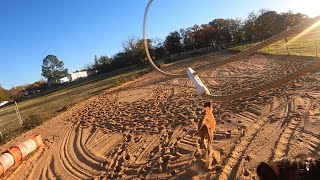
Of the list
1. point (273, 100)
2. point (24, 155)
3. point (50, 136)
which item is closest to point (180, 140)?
point (273, 100)

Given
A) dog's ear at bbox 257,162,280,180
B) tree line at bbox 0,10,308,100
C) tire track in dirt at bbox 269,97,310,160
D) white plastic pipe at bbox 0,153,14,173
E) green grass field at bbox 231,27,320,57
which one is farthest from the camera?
tree line at bbox 0,10,308,100

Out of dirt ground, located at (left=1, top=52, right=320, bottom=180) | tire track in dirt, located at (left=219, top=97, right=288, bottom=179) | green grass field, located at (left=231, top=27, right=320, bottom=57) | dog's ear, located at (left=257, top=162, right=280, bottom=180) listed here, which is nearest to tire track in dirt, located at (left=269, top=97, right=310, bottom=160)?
dirt ground, located at (left=1, top=52, right=320, bottom=180)

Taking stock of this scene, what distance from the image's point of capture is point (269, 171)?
1.96m

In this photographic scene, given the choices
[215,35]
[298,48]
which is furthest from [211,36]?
[298,48]

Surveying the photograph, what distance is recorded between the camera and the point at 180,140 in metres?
9.05

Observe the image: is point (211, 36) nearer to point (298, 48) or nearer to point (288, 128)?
point (298, 48)

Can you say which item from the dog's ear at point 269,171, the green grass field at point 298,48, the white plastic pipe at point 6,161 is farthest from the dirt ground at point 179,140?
the green grass field at point 298,48

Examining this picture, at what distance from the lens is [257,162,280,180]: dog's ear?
1.91m

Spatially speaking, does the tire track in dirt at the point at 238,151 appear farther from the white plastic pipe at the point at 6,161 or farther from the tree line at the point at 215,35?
the tree line at the point at 215,35

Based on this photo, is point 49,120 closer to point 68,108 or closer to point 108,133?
point 68,108

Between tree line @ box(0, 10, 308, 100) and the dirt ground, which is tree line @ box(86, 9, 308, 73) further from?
the dirt ground

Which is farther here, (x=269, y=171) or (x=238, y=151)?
(x=238, y=151)

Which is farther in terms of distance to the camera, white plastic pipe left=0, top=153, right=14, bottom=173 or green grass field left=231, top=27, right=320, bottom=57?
green grass field left=231, top=27, right=320, bottom=57

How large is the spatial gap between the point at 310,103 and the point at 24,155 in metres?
9.20
